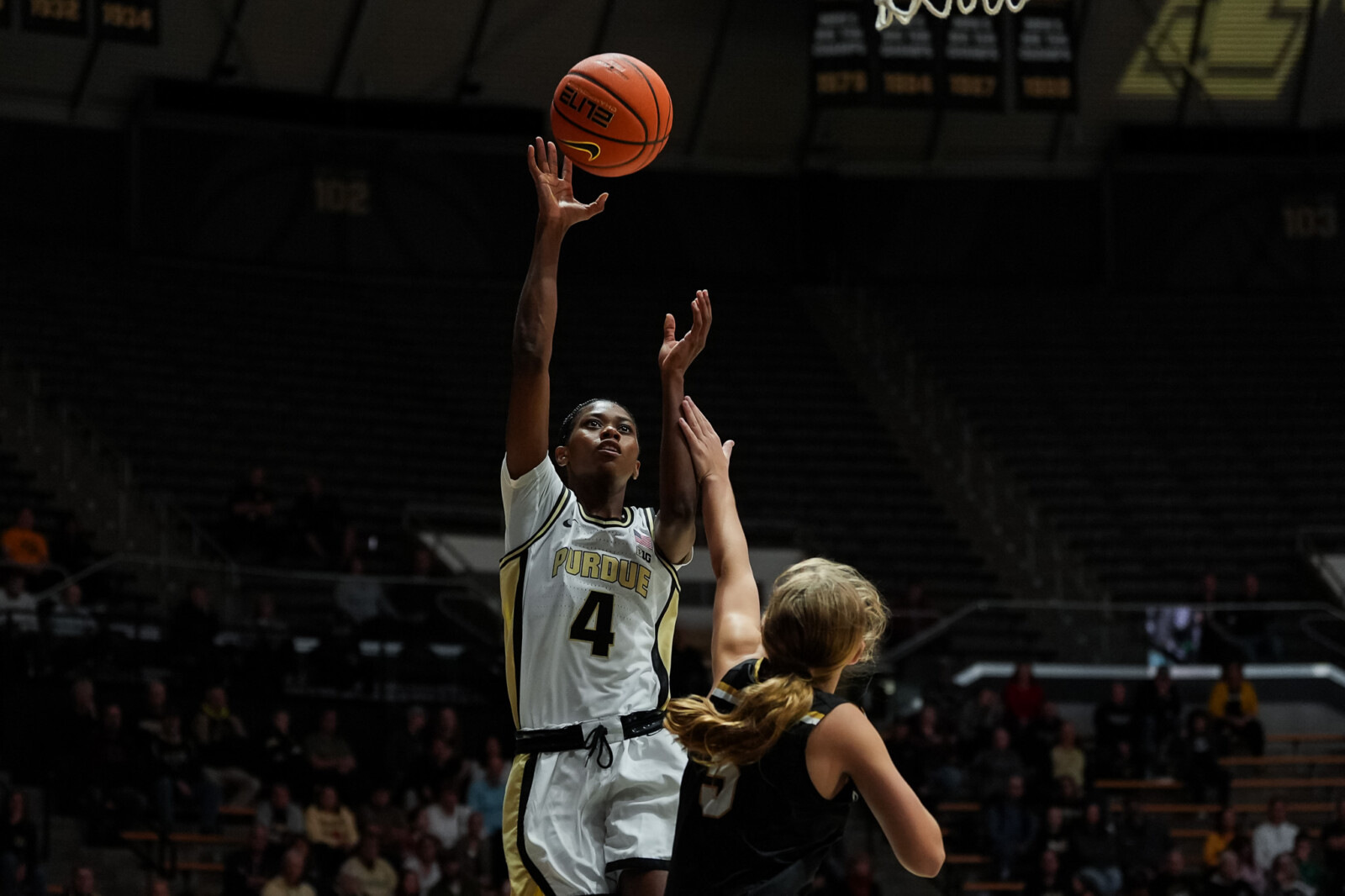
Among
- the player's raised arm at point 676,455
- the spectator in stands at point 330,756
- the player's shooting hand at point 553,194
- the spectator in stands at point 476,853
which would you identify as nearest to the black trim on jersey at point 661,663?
the player's raised arm at point 676,455

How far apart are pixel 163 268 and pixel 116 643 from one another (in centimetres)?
1053

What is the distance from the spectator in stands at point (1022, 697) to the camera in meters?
16.8

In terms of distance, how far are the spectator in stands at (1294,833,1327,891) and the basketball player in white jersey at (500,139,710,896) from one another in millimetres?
11074

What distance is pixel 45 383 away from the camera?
20391 millimetres

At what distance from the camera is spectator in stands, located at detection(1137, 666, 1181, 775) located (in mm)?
16656

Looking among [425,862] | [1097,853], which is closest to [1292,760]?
[1097,853]

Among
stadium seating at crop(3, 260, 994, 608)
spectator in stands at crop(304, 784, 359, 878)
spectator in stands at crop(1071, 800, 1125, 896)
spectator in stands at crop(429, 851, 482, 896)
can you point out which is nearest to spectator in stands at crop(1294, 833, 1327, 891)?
spectator in stands at crop(1071, 800, 1125, 896)

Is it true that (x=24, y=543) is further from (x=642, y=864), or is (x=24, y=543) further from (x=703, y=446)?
(x=703, y=446)

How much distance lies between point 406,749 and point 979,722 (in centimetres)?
511

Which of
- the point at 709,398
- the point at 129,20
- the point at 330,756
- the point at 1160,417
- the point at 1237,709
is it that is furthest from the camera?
the point at 1160,417

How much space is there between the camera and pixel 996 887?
14.9 meters

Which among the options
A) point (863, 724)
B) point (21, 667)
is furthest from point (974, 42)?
point (863, 724)

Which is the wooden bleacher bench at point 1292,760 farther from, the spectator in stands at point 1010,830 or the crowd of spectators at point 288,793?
the crowd of spectators at point 288,793

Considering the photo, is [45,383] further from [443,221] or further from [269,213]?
[443,221]
